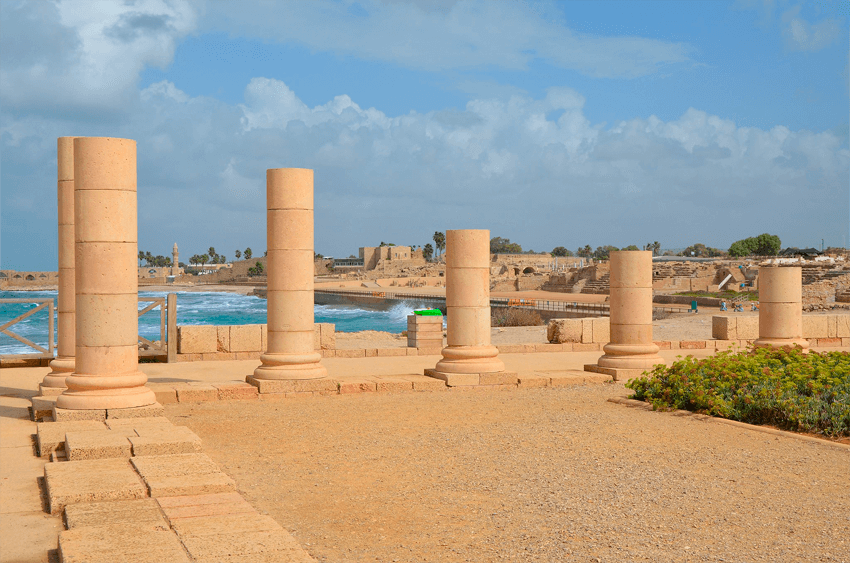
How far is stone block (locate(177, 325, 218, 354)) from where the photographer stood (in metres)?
17.1

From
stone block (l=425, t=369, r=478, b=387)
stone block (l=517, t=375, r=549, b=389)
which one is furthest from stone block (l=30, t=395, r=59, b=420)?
stone block (l=517, t=375, r=549, b=389)

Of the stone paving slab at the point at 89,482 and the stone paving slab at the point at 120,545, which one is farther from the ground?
the stone paving slab at the point at 89,482

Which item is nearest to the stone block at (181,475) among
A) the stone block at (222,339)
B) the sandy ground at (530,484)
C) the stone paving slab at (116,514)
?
the stone paving slab at (116,514)

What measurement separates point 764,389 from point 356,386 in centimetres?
612

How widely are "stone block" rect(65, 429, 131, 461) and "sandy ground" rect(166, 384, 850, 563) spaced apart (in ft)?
3.15

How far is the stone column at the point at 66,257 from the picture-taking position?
12.2 meters

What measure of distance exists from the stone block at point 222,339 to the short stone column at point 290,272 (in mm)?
4525

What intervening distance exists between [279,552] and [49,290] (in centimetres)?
15531

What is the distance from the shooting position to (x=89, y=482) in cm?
643

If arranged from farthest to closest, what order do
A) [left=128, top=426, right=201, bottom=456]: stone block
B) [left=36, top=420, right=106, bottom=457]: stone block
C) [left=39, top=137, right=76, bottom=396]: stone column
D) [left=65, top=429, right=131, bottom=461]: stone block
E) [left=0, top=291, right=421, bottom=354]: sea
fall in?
[left=0, top=291, right=421, bottom=354]: sea, [left=39, top=137, right=76, bottom=396]: stone column, [left=36, top=420, right=106, bottom=457]: stone block, [left=128, top=426, right=201, bottom=456]: stone block, [left=65, top=429, right=131, bottom=461]: stone block

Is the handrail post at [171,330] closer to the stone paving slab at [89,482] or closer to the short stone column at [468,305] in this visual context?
the short stone column at [468,305]

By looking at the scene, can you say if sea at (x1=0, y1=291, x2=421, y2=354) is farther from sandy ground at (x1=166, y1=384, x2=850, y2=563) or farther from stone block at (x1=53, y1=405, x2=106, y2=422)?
stone block at (x1=53, y1=405, x2=106, y2=422)

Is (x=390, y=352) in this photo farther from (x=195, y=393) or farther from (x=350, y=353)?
(x=195, y=393)

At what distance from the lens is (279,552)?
4.92m
